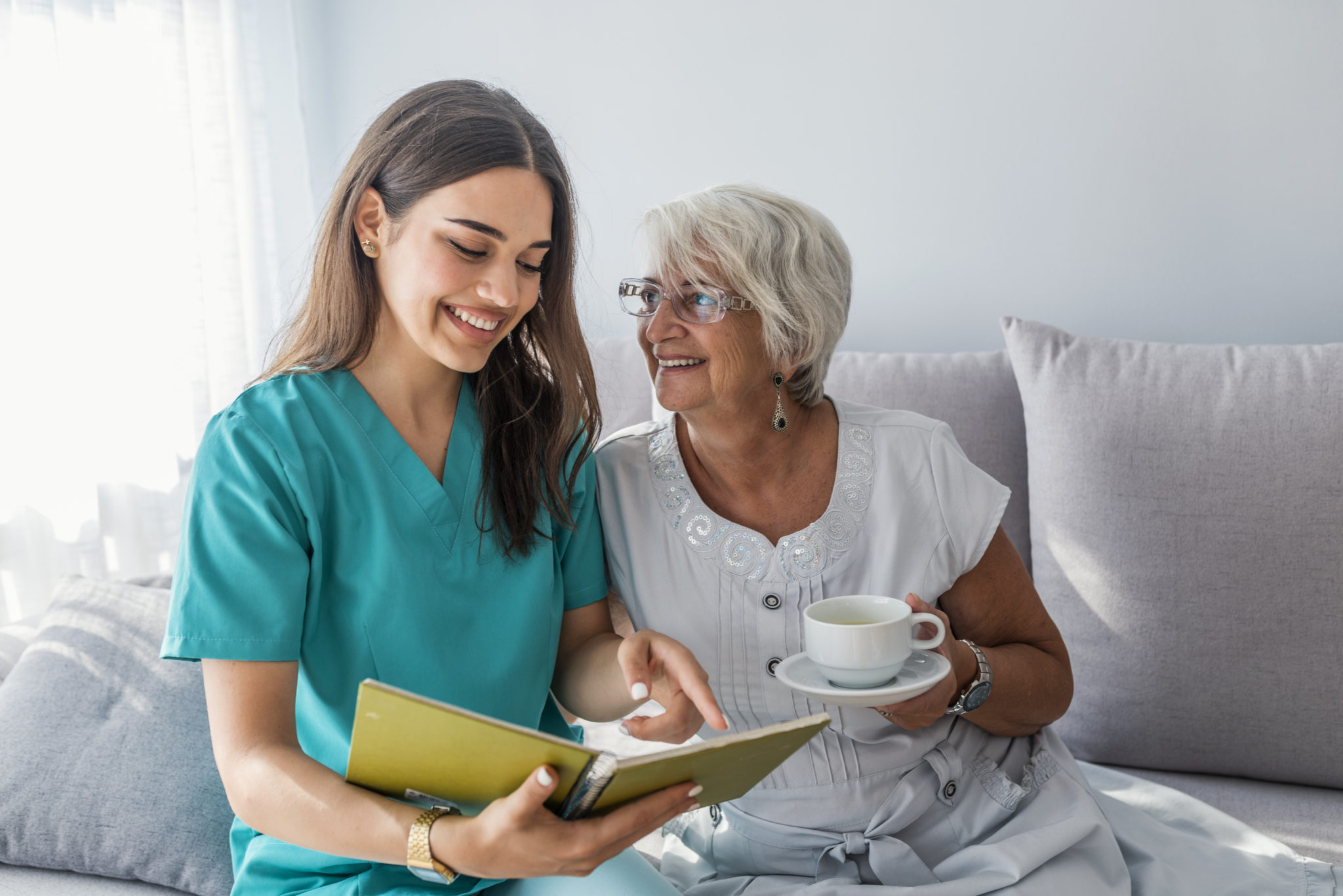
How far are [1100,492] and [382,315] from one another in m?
1.14

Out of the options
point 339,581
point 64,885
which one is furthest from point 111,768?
point 339,581

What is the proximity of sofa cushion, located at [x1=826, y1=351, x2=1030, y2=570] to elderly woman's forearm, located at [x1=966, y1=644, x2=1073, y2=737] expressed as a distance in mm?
492

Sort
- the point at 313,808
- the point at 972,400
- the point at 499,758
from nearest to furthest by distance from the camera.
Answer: the point at 499,758 → the point at 313,808 → the point at 972,400

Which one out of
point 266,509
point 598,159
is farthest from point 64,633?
point 598,159

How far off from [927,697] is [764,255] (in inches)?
22.2

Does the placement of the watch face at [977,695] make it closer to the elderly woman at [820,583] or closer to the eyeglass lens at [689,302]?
the elderly woman at [820,583]

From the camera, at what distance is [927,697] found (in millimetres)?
1100

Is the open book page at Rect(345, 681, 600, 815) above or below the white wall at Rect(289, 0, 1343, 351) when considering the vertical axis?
below

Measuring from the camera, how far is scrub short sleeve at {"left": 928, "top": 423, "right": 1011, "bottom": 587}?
1.26m

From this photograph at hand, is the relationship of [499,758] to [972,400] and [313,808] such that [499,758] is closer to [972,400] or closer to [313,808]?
[313,808]

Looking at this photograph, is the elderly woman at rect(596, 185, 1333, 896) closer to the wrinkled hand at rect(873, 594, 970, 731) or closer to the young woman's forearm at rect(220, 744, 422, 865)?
the wrinkled hand at rect(873, 594, 970, 731)

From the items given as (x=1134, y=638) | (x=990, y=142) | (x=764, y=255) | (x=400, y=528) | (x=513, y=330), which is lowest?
(x=1134, y=638)

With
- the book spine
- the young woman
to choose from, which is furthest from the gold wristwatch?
the book spine

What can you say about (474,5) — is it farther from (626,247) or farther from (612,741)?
(612,741)
